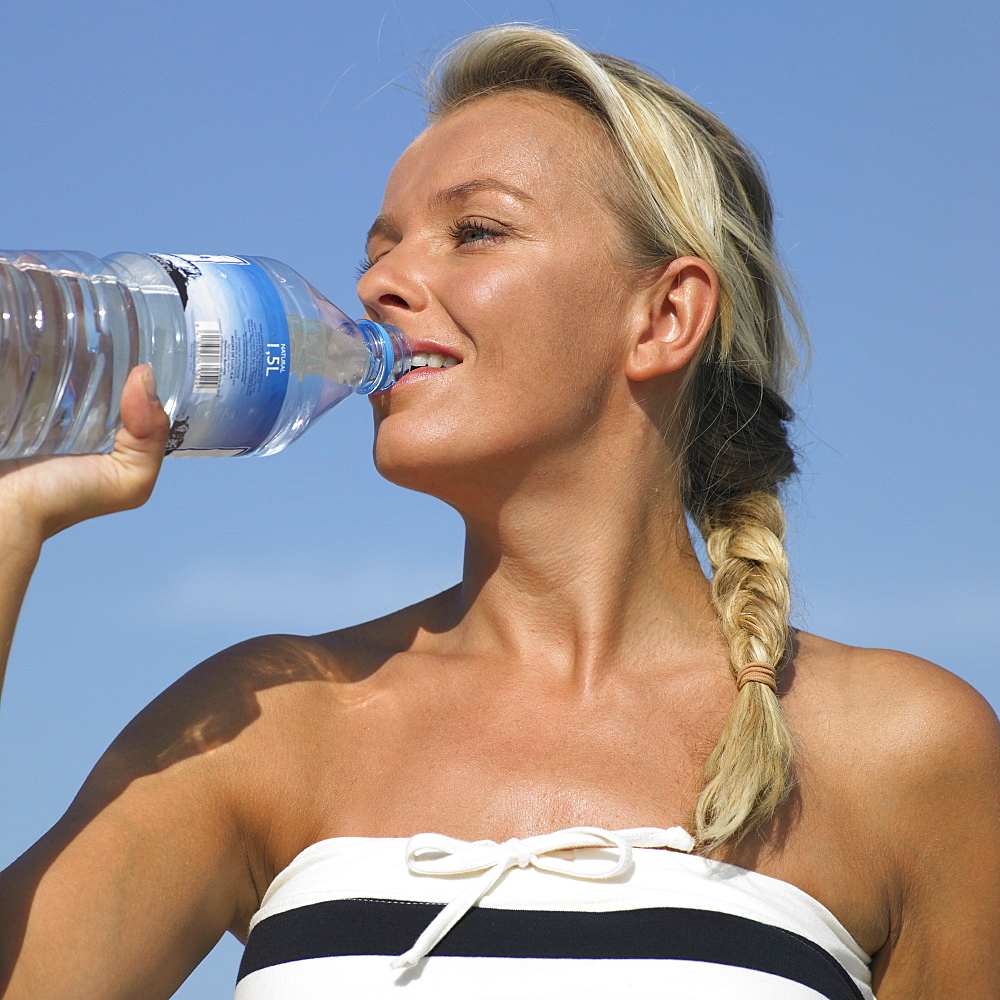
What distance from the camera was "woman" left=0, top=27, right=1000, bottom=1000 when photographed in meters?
2.46

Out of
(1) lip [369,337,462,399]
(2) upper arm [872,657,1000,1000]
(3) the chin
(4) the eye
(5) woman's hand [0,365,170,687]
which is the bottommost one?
(2) upper arm [872,657,1000,1000]

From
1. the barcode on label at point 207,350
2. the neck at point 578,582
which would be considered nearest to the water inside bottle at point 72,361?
the barcode on label at point 207,350

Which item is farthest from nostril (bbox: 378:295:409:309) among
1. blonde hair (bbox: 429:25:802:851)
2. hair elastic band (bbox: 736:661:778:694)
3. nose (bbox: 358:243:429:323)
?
hair elastic band (bbox: 736:661:778:694)

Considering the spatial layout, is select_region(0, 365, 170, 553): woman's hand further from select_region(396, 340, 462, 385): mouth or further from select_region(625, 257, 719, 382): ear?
select_region(625, 257, 719, 382): ear

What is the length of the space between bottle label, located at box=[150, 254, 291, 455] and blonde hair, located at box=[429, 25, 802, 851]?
949 millimetres

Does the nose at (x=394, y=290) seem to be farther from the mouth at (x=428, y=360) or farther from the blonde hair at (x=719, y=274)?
the blonde hair at (x=719, y=274)

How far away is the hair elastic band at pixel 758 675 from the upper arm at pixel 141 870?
1081 millimetres

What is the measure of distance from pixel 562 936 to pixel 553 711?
21.8 inches

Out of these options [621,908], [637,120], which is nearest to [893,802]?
[621,908]

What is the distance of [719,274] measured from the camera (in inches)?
129

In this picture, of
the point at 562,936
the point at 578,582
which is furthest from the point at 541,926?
the point at 578,582

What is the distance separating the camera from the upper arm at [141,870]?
2.32 m

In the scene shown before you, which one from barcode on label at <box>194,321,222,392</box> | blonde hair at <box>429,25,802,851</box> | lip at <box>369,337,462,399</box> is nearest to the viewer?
barcode on label at <box>194,321,222,392</box>

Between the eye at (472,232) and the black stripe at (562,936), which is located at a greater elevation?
the eye at (472,232)
